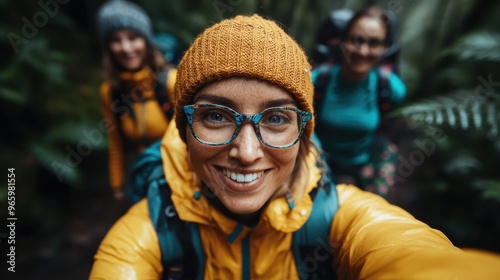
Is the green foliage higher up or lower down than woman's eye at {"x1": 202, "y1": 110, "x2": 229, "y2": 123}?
lower down

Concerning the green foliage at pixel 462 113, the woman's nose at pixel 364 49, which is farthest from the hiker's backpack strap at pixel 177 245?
the woman's nose at pixel 364 49

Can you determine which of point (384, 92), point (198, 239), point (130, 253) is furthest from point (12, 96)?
point (384, 92)

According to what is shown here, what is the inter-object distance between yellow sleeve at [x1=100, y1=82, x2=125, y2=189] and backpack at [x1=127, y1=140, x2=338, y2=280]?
1844 millimetres

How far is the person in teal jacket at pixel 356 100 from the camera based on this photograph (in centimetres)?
284

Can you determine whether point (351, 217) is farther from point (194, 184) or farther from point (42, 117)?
point (42, 117)

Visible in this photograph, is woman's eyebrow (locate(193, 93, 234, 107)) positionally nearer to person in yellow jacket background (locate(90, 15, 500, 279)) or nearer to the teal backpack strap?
person in yellow jacket background (locate(90, 15, 500, 279))

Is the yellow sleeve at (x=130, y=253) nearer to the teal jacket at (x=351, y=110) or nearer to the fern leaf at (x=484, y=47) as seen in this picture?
the teal jacket at (x=351, y=110)

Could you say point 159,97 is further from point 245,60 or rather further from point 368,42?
point 368,42

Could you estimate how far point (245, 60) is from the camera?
131cm

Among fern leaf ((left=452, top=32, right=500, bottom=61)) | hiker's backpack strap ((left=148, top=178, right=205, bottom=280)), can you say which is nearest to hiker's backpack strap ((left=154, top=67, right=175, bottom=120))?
hiker's backpack strap ((left=148, top=178, right=205, bottom=280))

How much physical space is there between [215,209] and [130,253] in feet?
1.48

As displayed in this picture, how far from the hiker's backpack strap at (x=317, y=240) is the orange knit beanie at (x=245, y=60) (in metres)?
0.51

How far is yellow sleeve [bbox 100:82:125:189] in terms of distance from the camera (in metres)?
3.17

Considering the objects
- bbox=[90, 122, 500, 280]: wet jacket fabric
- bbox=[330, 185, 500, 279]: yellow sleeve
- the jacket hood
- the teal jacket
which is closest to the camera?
bbox=[330, 185, 500, 279]: yellow sleeve
